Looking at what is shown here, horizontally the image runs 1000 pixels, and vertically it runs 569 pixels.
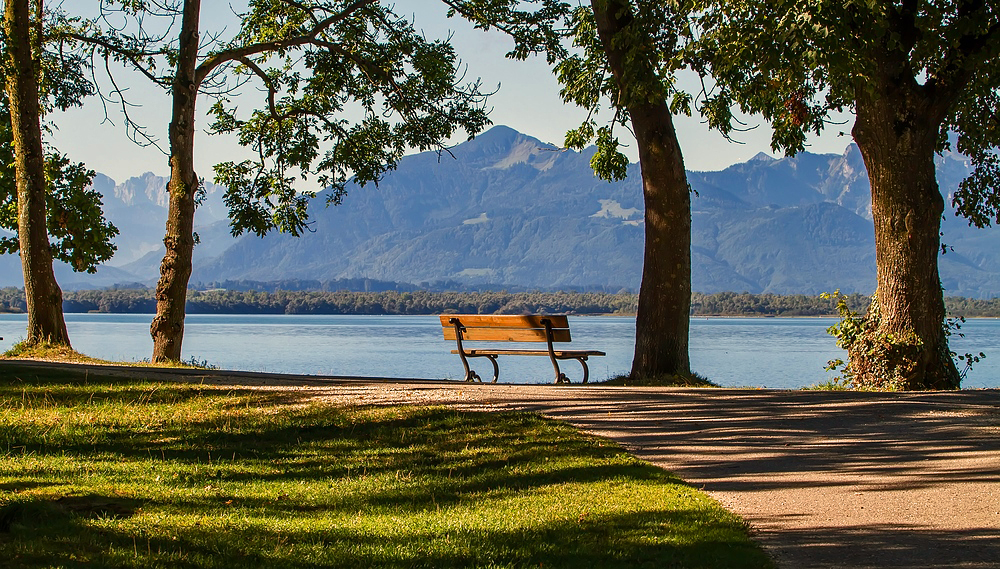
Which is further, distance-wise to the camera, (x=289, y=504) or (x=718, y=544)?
(x=289, y=504)

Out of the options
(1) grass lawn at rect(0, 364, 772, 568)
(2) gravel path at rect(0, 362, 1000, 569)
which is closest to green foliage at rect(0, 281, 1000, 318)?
(2) gravel path at rect(0, 362, 1000, 569)

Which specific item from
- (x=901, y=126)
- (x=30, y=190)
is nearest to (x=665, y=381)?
(x=901, y=126)

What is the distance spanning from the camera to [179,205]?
1602cm

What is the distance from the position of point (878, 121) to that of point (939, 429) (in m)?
4.59

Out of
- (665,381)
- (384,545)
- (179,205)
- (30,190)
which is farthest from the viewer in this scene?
(179,205)

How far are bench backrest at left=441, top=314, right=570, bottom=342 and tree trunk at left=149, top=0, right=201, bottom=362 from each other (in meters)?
4.38

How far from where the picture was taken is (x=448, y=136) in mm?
19344

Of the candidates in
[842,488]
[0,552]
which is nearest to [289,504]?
[0,552]

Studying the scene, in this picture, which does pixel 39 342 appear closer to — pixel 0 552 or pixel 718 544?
pixel 0 552

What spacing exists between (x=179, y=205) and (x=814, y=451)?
11.7 metres

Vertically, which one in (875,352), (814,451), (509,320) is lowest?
(814,451)

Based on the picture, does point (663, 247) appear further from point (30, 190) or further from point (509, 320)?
point (30, 190)

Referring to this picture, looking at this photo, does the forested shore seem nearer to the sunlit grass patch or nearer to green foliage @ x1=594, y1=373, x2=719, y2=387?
the sunlit grass patch

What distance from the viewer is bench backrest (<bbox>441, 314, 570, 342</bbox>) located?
13906mm
